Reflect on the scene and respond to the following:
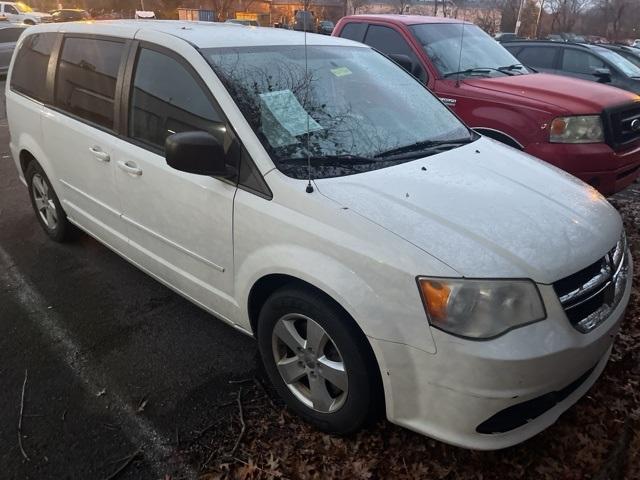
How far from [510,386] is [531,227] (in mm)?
683

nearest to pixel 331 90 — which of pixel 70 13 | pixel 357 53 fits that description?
pixel 357 53

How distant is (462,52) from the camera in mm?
5527

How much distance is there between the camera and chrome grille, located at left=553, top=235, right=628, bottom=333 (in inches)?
79.7

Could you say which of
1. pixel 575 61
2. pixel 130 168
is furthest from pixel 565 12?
pixel 130 168

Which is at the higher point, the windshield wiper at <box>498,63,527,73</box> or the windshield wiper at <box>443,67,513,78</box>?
the windshield wiper at <box>498,63,527,73</box>

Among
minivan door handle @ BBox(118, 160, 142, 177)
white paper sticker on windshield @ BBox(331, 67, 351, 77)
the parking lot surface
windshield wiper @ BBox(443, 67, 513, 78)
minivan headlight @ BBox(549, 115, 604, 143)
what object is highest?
white paper sticker on windshield @ BBox(331, 67, 351, 77)

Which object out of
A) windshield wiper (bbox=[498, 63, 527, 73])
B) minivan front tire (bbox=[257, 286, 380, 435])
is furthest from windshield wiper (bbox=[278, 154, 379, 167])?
windshield wiper (bbox=[498, 63, 527, 73])

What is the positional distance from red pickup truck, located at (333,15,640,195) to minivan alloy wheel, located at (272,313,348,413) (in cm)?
312

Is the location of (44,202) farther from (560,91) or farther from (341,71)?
(560,91)

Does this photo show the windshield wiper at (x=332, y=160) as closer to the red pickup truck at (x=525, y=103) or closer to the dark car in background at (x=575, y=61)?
the red pickup truck at (x=525, y=103)

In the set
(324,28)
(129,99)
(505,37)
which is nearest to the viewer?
(129,99)

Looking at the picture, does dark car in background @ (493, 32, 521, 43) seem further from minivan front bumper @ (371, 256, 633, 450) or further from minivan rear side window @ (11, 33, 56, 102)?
minivan front bumper @ (371, 256, 633, 450)

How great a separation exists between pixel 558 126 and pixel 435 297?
127 inches

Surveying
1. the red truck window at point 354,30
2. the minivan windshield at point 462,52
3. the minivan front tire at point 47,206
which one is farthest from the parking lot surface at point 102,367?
the red truck window at point 354,30
